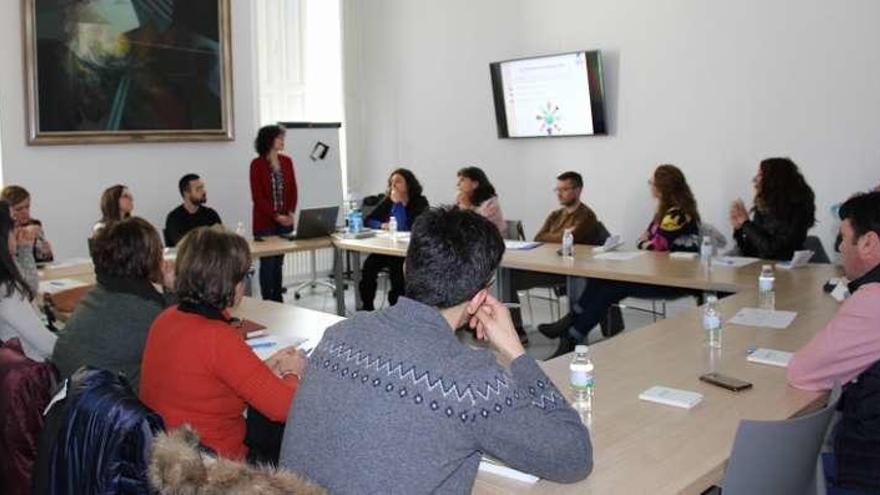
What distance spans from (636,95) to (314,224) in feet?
9.27

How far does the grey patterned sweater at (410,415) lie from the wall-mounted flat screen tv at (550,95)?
5789 mm

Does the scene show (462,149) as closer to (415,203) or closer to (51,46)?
(415,203)

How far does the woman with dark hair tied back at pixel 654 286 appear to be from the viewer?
5523mm

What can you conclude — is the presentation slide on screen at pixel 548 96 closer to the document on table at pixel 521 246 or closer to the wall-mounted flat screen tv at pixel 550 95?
the wall-mounted flat screen tv at pixel 550 95

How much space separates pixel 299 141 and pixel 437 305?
656cm

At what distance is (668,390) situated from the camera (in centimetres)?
254

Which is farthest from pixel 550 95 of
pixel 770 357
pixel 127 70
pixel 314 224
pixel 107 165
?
pixel 770 357

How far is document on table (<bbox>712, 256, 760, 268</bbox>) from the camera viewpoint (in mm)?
4977

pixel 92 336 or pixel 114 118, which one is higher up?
pixel 114 118

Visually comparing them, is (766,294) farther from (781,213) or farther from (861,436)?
(861,436)

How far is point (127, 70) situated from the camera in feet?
23.0

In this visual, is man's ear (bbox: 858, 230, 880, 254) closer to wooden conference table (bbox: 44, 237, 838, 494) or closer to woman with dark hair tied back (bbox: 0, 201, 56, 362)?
wooden conference table (bbox: 44, 237, 838, 494)

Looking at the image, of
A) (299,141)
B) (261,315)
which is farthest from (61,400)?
(299,141)

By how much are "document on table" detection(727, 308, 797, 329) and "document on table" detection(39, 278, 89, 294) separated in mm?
3306
